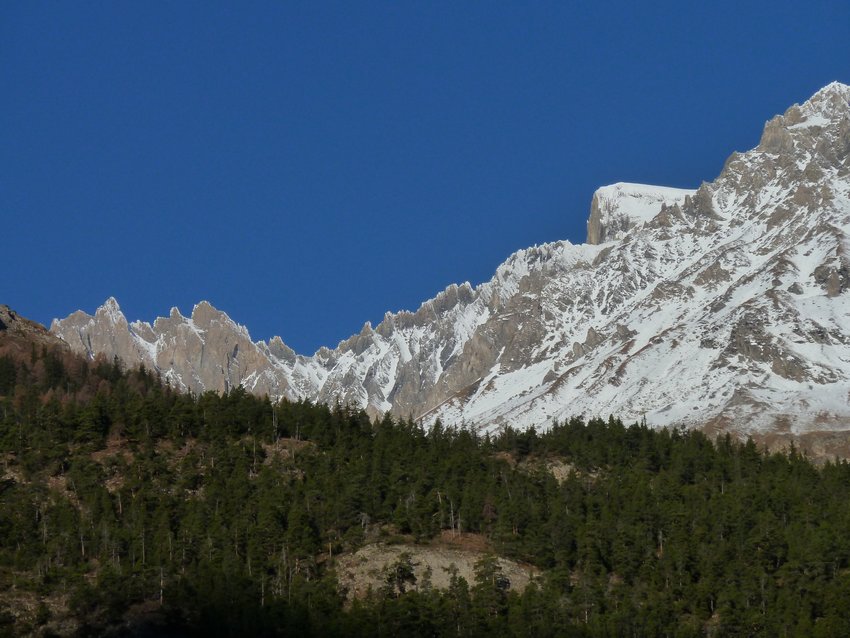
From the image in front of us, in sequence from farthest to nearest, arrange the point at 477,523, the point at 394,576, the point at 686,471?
1. the point at 686,471
2. the point at 477,523
3. the point at 394,576

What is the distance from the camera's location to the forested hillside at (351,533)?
14162 cm

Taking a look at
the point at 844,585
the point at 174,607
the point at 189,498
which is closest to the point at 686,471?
the point at 844,585

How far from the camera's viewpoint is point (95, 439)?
7200 inches

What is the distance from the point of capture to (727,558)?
Answer: 156m

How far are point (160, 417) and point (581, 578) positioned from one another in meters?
63.8

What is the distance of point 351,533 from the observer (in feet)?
533

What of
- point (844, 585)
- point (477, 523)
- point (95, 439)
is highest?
point (95, 439)

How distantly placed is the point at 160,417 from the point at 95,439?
10.6 meters

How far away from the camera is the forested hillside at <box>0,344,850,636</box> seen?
142 m

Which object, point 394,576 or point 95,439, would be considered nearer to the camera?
point 394,576

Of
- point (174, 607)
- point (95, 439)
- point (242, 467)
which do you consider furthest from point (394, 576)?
point (95, 439)

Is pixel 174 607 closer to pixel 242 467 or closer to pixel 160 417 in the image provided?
pixel 242 467

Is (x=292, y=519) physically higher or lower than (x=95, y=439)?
lower

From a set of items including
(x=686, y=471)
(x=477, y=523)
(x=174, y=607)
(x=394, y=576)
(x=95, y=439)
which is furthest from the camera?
(x=686, y=471)
